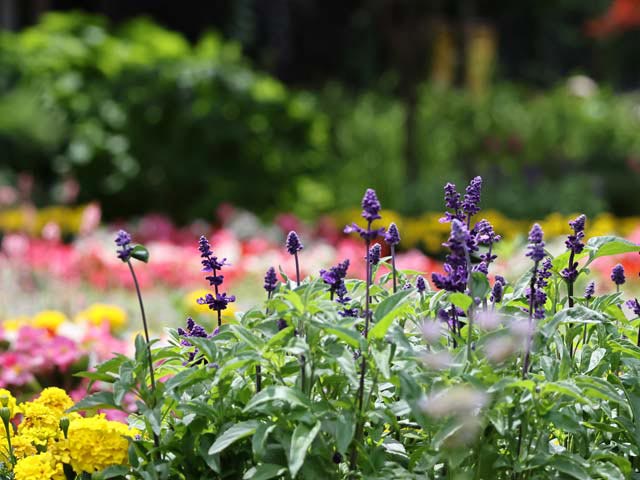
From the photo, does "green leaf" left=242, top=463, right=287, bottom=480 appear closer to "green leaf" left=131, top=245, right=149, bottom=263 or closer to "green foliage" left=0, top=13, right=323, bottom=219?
"green leaf" left=131, top=245, right=149, bottom=263

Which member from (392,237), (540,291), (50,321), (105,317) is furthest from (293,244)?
(105,317)

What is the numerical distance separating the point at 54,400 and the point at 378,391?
0.77 meters

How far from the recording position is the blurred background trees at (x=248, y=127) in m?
8.12

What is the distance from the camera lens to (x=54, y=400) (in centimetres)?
211

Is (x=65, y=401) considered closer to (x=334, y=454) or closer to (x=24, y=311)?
(x=334, y=454)

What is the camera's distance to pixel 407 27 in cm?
934

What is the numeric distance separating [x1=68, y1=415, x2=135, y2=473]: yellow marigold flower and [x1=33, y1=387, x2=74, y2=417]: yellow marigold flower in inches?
9.9

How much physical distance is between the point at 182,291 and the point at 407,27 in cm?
492

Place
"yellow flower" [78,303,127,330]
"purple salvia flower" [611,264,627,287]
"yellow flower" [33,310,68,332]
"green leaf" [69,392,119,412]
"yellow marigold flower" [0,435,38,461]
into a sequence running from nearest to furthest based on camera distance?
"green leaf" [69,392,119,412] < "yellow marigold flower" [0,435,38,461] < "purple salvia flower" [611,264,627,287] < "yellow flower" [33,310,68,332] < "yellow flower" [78,303,127,330]

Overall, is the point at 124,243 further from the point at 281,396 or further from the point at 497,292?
the point at 497,292

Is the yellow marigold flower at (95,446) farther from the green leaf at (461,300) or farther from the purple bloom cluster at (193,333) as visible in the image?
the green leaf at (461,300)

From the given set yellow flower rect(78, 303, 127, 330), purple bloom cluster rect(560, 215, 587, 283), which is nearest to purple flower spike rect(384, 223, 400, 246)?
purple bloom cluster rect(560, 215, 587, 283)

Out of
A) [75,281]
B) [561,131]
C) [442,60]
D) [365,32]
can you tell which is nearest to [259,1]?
[365,32]

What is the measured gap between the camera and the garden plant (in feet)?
5.41
